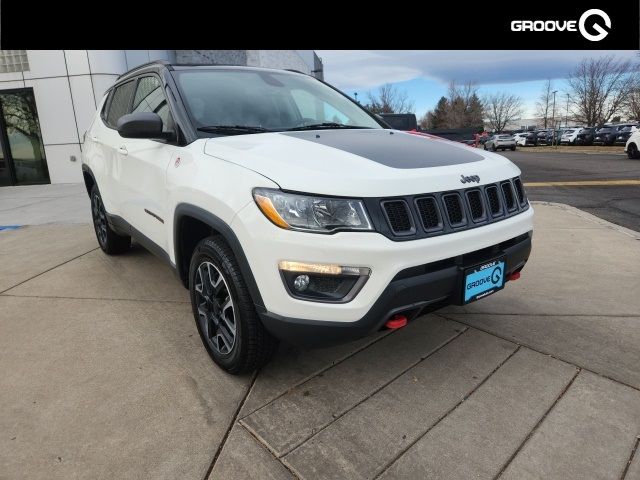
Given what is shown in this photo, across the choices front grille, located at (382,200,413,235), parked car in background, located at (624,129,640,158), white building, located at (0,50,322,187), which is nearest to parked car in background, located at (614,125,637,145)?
parked car in background, located at (624,129,640,158)

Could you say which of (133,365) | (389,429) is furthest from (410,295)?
(133,365)

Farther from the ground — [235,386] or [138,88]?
[138,88]

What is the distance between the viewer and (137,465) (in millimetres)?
1996

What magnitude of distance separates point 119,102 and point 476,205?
335cm

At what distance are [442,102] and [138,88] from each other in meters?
92.9

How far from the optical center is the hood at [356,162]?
2.05 m

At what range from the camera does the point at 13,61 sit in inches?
466

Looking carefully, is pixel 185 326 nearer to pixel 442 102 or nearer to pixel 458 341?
pixel 458 341

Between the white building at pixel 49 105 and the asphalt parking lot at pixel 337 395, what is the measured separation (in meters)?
9.45

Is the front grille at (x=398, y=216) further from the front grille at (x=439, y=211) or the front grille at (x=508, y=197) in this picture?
the front grille at (x=508, y=197)

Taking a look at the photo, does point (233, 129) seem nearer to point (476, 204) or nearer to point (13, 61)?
point (476, 204)

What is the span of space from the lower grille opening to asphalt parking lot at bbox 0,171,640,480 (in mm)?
891

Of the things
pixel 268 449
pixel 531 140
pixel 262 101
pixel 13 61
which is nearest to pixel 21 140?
pixel 13 61
